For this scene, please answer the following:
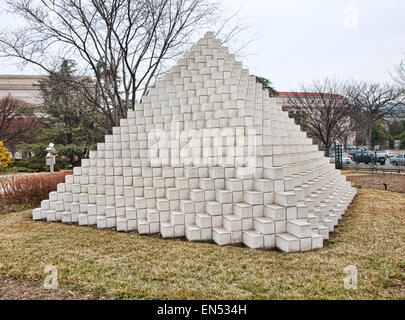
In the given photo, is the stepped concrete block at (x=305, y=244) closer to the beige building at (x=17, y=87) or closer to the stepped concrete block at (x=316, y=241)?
the stepped concrete block at (x=316, y=241)

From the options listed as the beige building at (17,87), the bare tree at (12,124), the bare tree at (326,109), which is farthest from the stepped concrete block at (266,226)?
the beige building at (17,87)

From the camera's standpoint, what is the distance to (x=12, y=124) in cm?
3316

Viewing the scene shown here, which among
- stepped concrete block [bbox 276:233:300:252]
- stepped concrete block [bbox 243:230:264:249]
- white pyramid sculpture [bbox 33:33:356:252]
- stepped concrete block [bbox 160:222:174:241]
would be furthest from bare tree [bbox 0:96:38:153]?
stepped concrete block [bbox 276:233:300:252]

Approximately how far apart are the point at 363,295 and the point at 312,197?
9.66ft

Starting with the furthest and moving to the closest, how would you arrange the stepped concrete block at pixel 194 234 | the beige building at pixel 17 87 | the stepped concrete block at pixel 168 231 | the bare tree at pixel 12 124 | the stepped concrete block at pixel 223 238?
the beige building at pixel 17 87
the bare tree at pixel 12 124
the stepped concrete block at pixel 168 231
the stepped concrete block at pixel 194 234
the stepped concrete block at pixel 223 238

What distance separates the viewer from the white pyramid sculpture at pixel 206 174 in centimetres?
459

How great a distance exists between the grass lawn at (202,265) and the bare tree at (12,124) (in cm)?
3106

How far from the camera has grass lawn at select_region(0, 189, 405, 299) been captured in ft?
10.00

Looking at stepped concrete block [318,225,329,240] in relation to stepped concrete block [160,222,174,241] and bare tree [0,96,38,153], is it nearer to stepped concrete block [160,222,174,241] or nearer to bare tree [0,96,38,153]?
stepped concrete block [160,222,174,241]

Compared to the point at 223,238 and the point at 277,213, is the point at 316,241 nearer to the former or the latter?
the point at 277,213

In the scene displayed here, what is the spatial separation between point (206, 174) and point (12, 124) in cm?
3800
